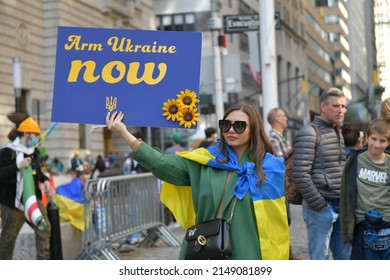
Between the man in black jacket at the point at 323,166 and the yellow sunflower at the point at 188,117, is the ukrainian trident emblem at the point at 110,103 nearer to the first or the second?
the yellow sunflower at the point at 188,117

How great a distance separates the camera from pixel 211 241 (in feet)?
14.2

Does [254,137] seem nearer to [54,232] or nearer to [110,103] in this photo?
[110,103]

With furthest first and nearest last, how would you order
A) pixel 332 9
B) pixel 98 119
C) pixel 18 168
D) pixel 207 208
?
pixel 332 9 → pixel 18 168 → pixel 98 119 → pixel 207 208

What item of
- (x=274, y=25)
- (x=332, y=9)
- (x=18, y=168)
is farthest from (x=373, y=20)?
(x=274, y=25)

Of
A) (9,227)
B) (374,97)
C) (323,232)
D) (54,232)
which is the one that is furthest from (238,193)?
(374,97)

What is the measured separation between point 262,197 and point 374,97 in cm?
537

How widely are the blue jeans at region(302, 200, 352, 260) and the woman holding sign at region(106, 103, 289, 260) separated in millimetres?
2309

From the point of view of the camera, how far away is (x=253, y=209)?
4.41m

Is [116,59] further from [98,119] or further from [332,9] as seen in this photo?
[332,9]

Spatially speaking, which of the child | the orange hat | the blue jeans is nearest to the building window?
the orange hat

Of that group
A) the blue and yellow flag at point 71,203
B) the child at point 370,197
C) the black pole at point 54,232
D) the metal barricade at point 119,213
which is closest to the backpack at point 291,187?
the child at point 370,197

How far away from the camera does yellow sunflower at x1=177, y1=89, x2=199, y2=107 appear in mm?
4742

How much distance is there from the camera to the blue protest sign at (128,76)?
4.79 meters
